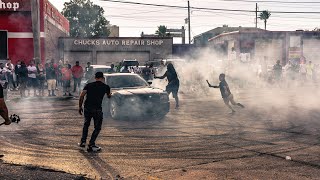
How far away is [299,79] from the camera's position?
2866 cm

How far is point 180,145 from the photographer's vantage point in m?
8.92

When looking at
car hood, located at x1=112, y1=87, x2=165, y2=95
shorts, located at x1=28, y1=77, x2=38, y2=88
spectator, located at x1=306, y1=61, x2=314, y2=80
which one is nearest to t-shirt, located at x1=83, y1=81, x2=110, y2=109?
car hood, located at x1=112, y1=87, x2=165, y2=95

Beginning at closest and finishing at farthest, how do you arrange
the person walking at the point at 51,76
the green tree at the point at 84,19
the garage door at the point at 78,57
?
the person walking at the point at 51,76, the garage door at the point at 78,57, the green tree at the point at 84,19

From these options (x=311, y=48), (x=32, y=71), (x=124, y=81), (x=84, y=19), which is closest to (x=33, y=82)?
(x=32, y=71)

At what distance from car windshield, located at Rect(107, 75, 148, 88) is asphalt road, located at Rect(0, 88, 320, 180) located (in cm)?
131

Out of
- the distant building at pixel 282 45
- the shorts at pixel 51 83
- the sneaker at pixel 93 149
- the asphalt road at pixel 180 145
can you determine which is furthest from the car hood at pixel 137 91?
the distant building at pixel 282 45

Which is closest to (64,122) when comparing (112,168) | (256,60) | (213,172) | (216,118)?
(216,118)

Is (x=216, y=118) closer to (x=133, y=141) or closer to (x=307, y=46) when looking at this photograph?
(x=133, y=141)

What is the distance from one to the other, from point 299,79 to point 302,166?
74.6ft

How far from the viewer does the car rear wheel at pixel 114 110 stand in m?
12.7

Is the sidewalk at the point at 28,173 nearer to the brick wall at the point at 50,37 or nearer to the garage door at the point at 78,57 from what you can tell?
the brick wall at the point at 50,37

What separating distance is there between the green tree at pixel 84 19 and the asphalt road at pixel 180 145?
245 feet

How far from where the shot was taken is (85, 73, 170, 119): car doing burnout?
41.4ft

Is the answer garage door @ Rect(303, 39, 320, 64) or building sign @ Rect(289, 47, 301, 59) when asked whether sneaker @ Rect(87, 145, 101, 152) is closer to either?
building sign @ Rect(289, 47, 301, 59)
